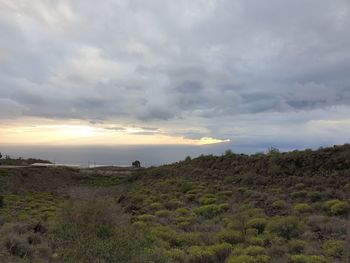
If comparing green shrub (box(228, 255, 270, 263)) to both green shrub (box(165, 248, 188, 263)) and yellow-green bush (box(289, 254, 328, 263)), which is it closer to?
yellow-green bush (box(289, 254, 328, 263))

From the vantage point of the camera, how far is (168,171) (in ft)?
147

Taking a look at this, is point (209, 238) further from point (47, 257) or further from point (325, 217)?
point (47, 257)

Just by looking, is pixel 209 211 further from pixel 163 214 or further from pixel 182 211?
pixel 163 214

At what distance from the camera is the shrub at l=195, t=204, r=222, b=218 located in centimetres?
2138

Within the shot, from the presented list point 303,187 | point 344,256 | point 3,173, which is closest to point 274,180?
point 303,187

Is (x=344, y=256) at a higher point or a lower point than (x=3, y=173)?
lower

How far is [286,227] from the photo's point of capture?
15656 mm

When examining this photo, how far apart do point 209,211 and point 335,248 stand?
31.6ft

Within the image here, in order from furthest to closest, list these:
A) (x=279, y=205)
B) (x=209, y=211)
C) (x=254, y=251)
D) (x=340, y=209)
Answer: (x=209, y=211), (x=279, y=205), (x=340, y=209), (x=254, y=251)

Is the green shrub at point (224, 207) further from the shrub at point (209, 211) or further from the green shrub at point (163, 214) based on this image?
the green shrub at point (163, 214)

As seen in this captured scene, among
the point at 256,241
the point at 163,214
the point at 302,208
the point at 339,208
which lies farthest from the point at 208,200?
the point at 256,241

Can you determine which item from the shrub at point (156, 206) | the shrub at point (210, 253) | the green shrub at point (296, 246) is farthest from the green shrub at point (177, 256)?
the shrub at point (156, 206)

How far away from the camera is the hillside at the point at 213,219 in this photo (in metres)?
11.9

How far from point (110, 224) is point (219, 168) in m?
24.5
